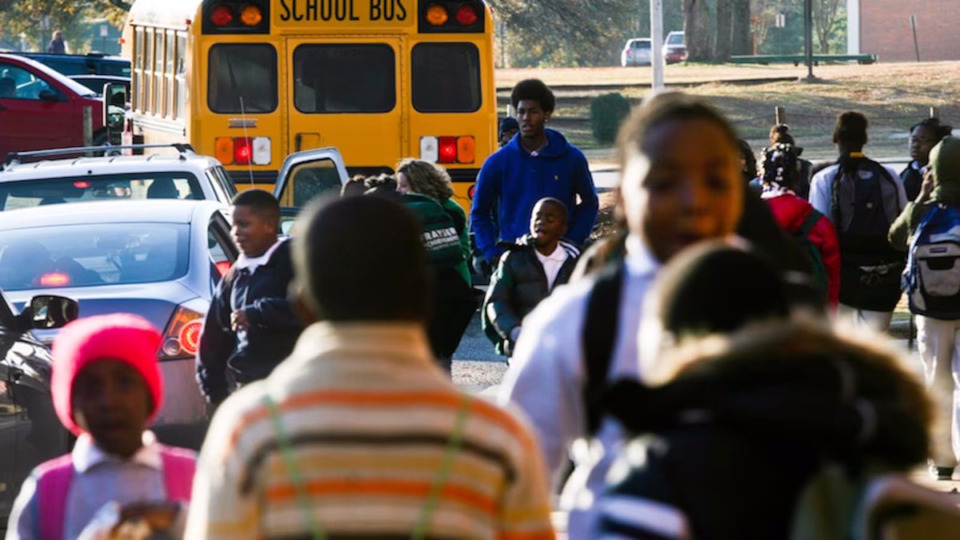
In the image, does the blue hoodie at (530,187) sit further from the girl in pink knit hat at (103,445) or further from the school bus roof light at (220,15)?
the girl in pink knit hat at (103,445)

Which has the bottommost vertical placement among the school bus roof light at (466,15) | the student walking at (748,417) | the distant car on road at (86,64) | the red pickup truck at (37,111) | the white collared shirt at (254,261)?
the white collared shirt at (254,261)

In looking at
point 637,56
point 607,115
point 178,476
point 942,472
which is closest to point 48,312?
point 178,476

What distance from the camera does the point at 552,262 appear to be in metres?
8.38

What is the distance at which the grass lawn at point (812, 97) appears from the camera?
37031 millimetres

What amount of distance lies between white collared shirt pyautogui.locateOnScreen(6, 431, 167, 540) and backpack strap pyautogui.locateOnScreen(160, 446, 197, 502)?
0.04 feet

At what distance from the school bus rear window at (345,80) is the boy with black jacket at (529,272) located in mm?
7404

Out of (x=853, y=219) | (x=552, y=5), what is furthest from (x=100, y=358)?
(x=552, y=5)

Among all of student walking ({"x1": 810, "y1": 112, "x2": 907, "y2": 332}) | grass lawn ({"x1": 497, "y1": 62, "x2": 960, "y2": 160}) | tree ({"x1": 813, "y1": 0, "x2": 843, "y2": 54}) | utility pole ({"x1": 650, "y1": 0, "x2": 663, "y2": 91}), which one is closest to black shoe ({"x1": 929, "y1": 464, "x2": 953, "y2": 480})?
student walking ({"x1": 810, "y1": 112, "x2": 907, "y2": 332})

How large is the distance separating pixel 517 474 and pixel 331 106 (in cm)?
1279

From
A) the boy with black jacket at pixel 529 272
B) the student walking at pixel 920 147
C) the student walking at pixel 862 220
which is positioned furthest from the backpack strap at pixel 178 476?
the student walking at pixel 920 147

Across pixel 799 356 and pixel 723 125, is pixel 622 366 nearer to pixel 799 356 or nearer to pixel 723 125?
pixel 723 125

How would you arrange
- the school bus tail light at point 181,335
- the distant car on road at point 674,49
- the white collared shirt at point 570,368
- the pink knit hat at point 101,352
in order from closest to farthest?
the white collared shirt at point 570,368
the pink knit hat at point 101,352
the school bus tail light at point 181,335
the distant car on road at point 674,49

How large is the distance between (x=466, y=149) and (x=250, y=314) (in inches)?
342

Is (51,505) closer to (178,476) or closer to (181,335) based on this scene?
(178,476)
